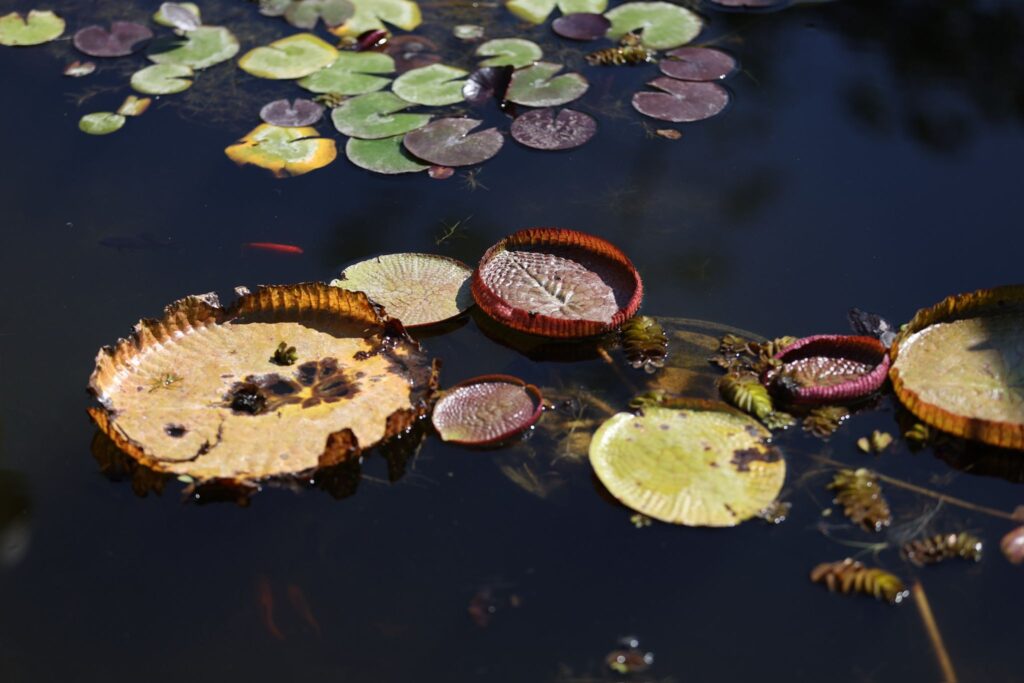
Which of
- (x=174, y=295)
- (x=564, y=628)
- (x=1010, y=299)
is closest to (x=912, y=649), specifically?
(x=564, y=628)

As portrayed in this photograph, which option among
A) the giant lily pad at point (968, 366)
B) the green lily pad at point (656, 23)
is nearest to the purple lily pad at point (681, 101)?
the green lily pad at point (656, 23)

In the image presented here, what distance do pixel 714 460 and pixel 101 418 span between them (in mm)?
1863

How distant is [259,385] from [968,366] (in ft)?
7.42

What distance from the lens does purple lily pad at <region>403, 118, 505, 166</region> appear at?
15.0ft

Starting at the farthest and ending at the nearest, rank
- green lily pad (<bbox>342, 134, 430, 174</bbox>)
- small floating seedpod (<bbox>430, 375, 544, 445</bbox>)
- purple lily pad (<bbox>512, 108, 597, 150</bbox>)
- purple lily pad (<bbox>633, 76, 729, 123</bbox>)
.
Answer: purple lily pad (<bbox>633, 76, 729, 123</bbox>) < purple lily pad (<bbox>512, 108, 597, 150</bbox>) < green lily pad (<bbox>342, 134, 430, 174</bbox>) < small floating seedpod (<bbox>430, 375, 544, 445</bbox>)

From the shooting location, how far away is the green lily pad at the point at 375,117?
4746 millimetres

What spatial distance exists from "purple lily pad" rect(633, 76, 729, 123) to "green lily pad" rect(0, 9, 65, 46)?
3.03 m

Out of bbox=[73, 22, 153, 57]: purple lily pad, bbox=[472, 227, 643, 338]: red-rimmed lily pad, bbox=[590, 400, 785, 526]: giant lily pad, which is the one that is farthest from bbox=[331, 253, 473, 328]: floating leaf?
bbox=[73, 22, 153, 57]: purple lily pad

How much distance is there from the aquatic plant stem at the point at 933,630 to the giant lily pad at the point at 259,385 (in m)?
1.54

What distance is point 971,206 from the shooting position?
4273 millimetres

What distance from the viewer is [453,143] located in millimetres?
4625

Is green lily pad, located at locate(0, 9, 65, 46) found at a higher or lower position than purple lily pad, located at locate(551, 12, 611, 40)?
lower

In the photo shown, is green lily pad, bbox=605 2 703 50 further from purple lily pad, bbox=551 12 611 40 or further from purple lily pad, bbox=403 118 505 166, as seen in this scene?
purple lily pad, bbox=403 118 505 166

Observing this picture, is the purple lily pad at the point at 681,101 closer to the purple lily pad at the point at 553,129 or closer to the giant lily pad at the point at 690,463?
the purple lily pad at the point at 553,129
